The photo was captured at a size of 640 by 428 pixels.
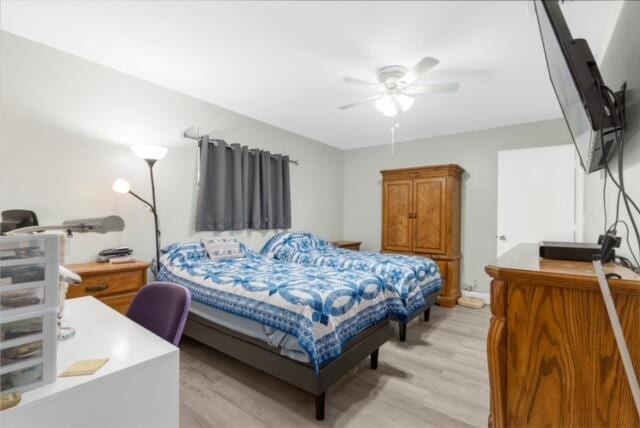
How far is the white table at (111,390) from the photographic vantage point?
0.81 m

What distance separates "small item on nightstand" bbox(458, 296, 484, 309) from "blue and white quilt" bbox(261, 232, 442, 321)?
2.60 ft

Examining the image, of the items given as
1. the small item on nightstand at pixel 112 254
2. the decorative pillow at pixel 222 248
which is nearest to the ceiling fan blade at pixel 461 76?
the decorative pillow at pixel 222 248

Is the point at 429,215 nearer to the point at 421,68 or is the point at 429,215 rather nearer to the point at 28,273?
the point at 421,68

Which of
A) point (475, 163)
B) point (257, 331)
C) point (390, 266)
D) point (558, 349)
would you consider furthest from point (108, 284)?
point (475, 163)

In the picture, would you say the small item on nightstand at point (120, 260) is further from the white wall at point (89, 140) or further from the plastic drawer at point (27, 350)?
the plastic drawer at point (27, 350)

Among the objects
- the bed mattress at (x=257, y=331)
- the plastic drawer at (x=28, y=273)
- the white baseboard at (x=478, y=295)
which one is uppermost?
the plastic drawer at (x=28, y=273)

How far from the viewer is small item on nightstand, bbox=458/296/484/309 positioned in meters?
3.87

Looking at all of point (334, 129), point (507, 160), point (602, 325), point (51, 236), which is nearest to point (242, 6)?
point (51, 236)

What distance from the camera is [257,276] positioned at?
239 centimetres

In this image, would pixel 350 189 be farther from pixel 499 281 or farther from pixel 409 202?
pixel 499 281

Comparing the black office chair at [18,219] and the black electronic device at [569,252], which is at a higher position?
the black office chair at [18,219]

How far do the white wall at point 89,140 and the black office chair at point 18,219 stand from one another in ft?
0.53

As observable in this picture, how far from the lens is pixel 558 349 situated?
2.79 feet

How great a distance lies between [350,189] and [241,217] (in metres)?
2.52
